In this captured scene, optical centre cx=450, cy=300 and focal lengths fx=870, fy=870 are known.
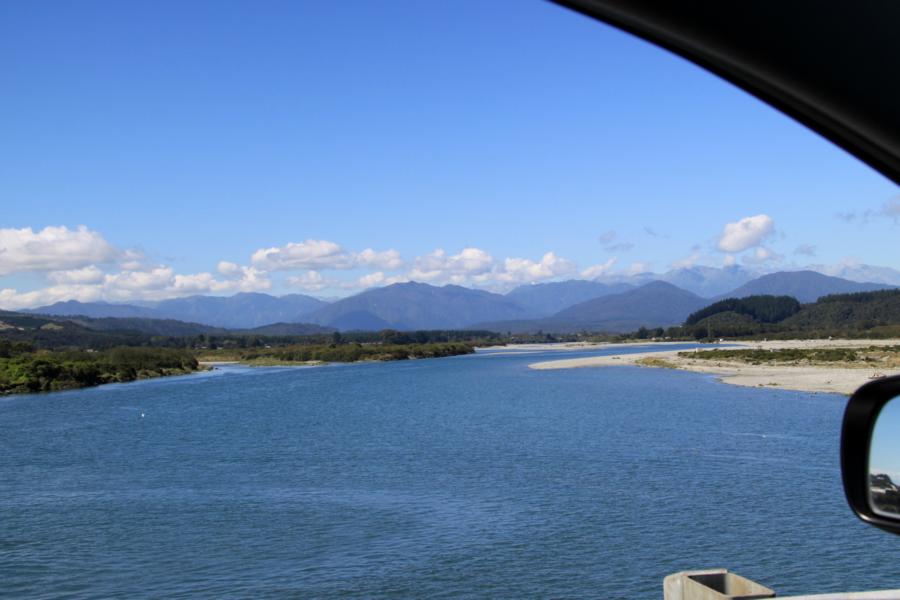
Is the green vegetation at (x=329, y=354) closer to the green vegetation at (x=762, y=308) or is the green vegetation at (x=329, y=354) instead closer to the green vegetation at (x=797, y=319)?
the green vegetation at (x=797, y=319)

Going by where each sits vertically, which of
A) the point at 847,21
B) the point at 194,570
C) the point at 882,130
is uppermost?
the point at 847,21

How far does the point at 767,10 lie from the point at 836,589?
13.2m

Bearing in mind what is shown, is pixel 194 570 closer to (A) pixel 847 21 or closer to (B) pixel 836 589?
(B) pixel 836 589

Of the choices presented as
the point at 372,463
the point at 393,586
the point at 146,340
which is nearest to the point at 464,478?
the point at 372,463

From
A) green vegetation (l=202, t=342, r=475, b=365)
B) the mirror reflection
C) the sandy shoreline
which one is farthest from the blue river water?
green vegetation (l=202, t=342, r=475, b=365)

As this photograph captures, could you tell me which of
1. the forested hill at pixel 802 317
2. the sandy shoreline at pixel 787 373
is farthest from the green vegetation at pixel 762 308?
the sandy shoreline at pixel 787 373

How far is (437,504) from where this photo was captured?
60.3ft

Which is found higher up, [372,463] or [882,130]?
[882,130]

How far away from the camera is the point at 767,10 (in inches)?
52.4

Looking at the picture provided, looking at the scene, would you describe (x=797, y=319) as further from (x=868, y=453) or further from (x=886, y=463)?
(x=868, y=453)

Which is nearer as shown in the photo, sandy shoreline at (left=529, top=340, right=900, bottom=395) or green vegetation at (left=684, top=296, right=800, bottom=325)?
sandy shoreline at (left=529, top=340, right=900, bottom=395)

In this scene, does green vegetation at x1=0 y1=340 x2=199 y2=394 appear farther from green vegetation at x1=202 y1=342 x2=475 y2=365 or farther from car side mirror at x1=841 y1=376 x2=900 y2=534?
car side mirror at x1=841 y1=376 x2=900 y2=534

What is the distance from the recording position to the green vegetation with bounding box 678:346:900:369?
48.7 metres

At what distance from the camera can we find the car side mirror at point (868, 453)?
1.32 m
